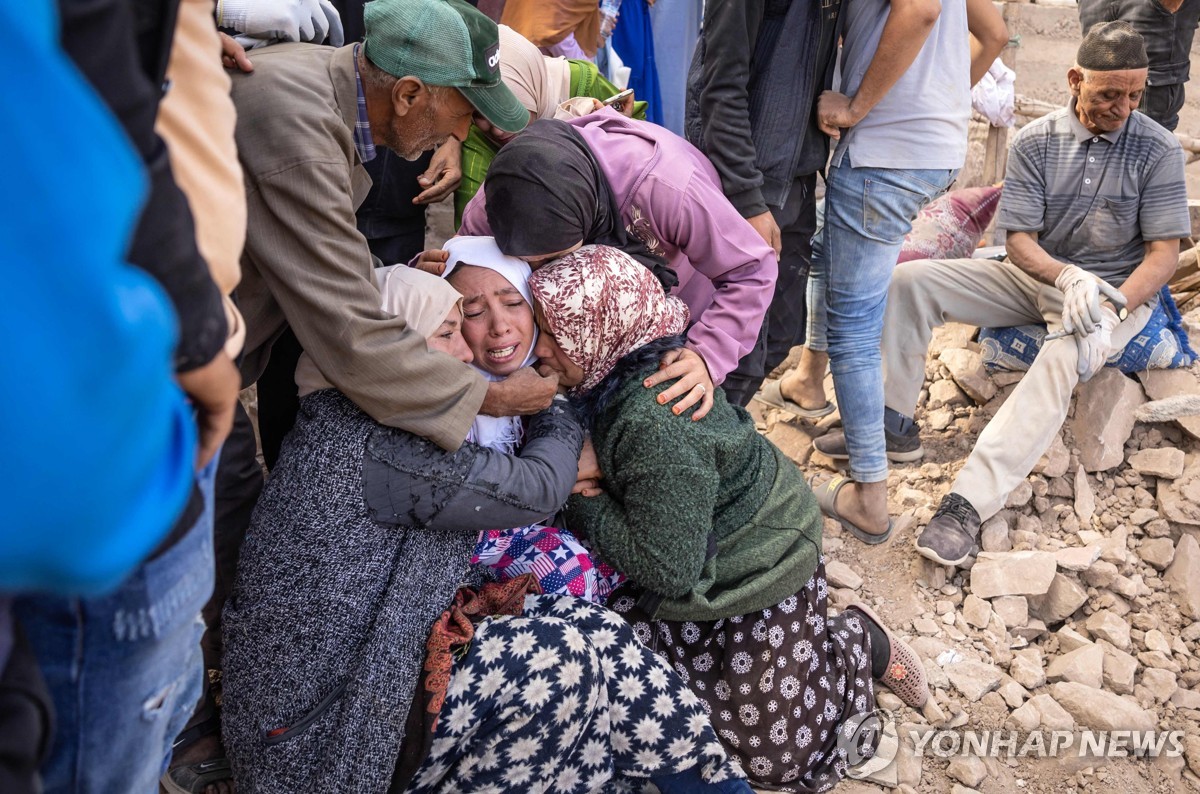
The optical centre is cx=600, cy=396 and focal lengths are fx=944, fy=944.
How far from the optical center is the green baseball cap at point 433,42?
209cm

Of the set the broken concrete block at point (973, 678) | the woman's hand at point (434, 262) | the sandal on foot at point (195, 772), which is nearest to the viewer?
the sandal on foot at point (195, 772)

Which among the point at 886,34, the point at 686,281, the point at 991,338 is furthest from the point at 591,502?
the point at 991,338

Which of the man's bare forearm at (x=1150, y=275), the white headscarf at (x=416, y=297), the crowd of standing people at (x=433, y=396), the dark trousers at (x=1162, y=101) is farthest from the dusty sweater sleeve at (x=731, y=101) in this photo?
the dark trousers at (x=1162, y=101)

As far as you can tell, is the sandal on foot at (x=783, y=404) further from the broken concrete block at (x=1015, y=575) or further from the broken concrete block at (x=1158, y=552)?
the broken concrete block at (x=1158, y=552)

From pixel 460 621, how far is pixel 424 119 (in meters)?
1.16

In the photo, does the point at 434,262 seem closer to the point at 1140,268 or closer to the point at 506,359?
the point at 506,359

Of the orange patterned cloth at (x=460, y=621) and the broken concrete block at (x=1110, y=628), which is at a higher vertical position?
the orange patterned cloth at (x=460, y=621)

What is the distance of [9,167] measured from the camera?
0.72 meters

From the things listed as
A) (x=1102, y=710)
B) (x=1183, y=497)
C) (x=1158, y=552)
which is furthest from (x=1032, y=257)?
(x=1102, y=710)

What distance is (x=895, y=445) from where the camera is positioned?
4.04 metres

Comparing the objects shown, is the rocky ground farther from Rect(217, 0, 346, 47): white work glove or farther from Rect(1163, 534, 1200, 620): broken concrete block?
Rect(217, 0, 346, 47): white work glove

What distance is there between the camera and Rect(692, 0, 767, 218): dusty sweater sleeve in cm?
290

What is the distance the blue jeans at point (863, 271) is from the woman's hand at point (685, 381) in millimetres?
1117

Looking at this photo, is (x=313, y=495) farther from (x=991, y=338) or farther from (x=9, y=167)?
(x=991, y=338)
